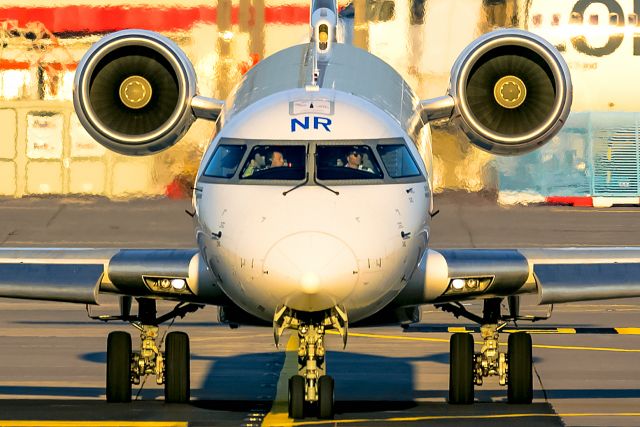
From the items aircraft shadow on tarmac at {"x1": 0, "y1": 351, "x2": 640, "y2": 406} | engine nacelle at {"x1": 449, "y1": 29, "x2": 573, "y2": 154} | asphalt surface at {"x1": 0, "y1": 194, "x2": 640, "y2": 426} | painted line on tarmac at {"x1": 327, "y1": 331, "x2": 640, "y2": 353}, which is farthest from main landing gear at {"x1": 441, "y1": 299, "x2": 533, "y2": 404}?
painted line on tarmac at {"x1": 327, "y1": 331, "x2": 640, "y2": 353}

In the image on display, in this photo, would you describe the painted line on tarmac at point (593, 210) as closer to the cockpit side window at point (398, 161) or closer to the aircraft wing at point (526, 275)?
the aircraft wing at point (526, 275)

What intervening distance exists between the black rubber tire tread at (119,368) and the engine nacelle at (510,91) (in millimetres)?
5049

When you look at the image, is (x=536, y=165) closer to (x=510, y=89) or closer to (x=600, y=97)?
(x=600, y=97)

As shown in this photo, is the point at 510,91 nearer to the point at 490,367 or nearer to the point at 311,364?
the point at 490,367

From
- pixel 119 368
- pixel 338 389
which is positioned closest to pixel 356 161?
pixel 119 368

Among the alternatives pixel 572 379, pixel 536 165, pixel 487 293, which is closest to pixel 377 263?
pixel 487 293

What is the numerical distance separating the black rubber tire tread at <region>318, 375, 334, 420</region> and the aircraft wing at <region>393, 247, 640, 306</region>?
1739 millimetres

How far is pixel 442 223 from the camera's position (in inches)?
1457

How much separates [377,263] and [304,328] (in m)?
1.15

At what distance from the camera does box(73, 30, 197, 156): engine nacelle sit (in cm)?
2103

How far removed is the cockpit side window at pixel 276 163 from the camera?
54.3 ft

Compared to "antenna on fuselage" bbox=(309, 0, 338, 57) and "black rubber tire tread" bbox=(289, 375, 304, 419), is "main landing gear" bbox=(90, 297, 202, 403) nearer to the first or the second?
"black rubber tire tread" bbox=(289, 375, 304, 419)

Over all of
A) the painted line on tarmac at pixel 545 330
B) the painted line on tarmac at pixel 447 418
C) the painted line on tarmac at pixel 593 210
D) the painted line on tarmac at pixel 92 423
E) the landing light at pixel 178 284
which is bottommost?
the painted line on tarmac at pixel 92 423

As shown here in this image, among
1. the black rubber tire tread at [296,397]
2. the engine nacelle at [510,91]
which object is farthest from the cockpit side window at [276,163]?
the engine nacelle at [510,91]
